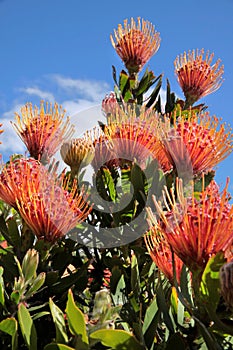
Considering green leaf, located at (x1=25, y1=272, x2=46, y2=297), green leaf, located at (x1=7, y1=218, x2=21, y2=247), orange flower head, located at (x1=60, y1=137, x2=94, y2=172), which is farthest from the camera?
orange flower head, located at (x1=60, y1=137, x2=94, y2=172)

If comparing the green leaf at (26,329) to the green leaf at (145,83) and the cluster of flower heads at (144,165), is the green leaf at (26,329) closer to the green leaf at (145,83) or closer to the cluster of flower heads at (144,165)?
the cluster of flower heads at (144,165)

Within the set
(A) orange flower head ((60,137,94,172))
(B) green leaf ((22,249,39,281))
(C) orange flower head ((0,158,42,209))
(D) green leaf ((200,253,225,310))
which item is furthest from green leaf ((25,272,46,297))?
(A) orange flower head ((60,137,94,172))

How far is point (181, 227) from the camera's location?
36.3 inches

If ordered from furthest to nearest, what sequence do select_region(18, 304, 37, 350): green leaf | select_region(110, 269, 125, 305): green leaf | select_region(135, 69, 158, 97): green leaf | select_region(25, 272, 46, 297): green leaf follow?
select_region(135, 69, 158, 97): green leaf, select_region(110, 269, 125, 305): green leaf, select_region(25, 272, 46, 297): green leaf, select_region(18, 304, 37, 350): green leaf

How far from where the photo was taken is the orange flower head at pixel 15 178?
4.09ft

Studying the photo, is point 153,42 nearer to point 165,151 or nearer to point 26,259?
point 165,151

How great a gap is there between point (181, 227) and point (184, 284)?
0.35 ft

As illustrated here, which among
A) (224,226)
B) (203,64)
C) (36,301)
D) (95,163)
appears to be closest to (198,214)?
(224,226)

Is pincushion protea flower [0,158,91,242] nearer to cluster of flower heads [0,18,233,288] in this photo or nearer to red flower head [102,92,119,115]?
cluster of flower heads [0,18,233,288]

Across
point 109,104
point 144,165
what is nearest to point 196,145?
point 144,165

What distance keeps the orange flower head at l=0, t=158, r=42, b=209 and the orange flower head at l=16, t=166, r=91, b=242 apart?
0.01 m

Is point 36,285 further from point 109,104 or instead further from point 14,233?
point 109,104

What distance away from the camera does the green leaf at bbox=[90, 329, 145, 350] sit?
798mm

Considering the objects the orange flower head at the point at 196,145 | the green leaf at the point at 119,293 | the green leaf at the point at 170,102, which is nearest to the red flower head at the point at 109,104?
the green leaf at the point at 170,102
